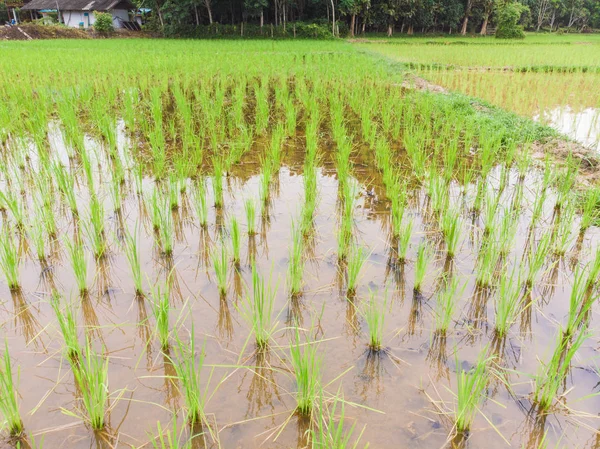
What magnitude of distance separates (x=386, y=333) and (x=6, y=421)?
1.52m

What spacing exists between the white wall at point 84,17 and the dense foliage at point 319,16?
6.97ft

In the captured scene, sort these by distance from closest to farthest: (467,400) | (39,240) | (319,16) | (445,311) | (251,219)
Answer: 1. (467,400)
2. (445,311)
3. (39,240)
4. (251,219)
5. (319,16)

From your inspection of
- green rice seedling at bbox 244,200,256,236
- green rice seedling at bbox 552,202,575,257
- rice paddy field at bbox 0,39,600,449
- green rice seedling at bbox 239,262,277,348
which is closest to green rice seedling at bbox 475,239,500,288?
rice paddy field at bbox 0,39,600,449

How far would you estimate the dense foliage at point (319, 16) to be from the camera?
76.4 feet

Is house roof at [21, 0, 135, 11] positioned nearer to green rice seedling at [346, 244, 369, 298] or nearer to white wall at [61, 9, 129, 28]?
white wall at [61, 9, 129, 28]

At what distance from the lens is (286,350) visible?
6.38 ft

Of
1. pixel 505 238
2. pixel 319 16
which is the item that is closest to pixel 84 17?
pixel 319 16

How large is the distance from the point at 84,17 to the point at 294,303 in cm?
3035

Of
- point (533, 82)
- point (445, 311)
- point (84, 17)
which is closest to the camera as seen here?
point (445, 311)

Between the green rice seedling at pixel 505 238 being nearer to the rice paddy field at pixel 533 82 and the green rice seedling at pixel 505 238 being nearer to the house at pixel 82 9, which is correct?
the rice paddy field at pixel 533 82

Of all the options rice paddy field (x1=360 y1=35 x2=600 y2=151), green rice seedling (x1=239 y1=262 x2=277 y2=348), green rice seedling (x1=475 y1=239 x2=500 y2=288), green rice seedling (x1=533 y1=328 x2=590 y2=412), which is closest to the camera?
green rice seedling (x1=533 y1=328 x2=590 y2=412)

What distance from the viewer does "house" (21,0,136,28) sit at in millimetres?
25422

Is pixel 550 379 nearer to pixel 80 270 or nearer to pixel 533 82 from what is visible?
pixel 80 270

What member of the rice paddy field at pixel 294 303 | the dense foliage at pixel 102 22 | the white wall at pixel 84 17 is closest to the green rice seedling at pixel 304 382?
the rice paddy field at pixel 294 303
